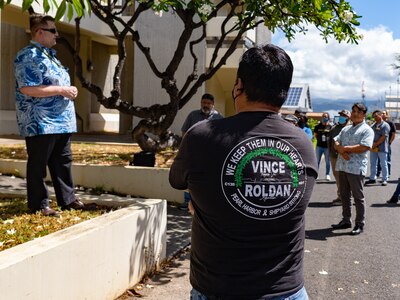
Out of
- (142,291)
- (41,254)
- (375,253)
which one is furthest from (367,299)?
(41,254)

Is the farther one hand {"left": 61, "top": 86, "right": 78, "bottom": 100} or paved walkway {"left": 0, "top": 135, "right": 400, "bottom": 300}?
paved walkway {"left": 0, "top": 135, "right": 400, "bottom": 300}

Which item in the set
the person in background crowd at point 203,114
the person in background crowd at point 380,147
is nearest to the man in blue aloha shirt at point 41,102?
the person in background crowd at point 203,114

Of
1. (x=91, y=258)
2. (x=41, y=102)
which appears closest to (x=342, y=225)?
(x=91, y=258)

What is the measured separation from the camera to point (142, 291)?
4.45m

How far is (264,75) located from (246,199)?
491 millimetres

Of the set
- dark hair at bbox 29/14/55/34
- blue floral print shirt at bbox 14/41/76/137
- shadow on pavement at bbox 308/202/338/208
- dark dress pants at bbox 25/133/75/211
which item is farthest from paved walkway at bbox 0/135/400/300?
dark hair at bbox 29/14/55/34

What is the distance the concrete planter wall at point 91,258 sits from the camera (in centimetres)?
305

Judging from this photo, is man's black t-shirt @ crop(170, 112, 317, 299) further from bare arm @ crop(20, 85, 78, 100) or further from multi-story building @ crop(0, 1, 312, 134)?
multi-story building @ crop(0, 1, 312, 134)

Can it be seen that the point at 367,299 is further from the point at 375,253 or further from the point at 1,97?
the point at 1,97

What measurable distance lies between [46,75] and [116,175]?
411cm

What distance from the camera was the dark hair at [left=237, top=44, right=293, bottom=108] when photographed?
2.02 meters

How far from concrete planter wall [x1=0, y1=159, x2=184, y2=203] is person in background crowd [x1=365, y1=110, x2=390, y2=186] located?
20.2 ft

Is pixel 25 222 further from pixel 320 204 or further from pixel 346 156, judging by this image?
pixel 320 204

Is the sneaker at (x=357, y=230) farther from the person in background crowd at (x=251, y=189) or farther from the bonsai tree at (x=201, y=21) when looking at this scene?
the person in background crowd at (x=251, y=189)
